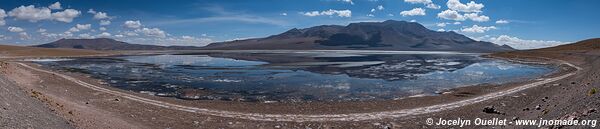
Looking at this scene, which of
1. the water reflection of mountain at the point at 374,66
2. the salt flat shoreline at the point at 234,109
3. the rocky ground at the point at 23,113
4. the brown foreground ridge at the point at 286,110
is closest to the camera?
the rocky ground at the point at 23,113

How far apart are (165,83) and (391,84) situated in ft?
60.6

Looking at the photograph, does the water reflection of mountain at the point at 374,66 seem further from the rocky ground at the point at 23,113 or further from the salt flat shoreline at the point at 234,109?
the rocky ground at the point at 23,113

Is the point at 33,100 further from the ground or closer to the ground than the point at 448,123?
further from the ground

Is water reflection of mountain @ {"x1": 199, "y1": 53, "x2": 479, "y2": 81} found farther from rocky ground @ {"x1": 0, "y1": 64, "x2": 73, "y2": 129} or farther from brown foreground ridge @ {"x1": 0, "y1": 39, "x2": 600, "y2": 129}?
rocky ground @ {"x1": 0, "y1": 64, "x2": 73, "y2": 129}

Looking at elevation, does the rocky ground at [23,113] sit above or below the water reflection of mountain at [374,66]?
above

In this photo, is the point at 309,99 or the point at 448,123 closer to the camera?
the point at 448,123

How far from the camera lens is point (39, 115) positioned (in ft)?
52.2

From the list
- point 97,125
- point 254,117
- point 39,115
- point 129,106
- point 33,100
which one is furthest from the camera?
point 129,106

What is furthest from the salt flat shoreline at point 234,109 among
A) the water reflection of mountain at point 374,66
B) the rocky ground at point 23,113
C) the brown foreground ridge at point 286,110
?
the water reflection of mountain at point 374,66

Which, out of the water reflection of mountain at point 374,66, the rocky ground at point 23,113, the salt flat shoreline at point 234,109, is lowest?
the water reflection of mountain at point 374,66

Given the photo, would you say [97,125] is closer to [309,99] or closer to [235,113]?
[235,113]

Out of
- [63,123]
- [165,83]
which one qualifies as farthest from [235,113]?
[165,83]

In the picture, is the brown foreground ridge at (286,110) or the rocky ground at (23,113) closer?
the rocky ground at (23,113)

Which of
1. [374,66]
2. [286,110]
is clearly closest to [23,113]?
[286,110]
